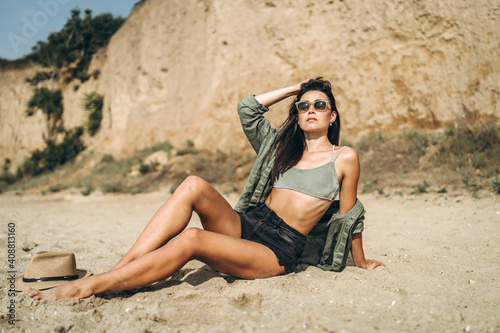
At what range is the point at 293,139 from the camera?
9.50 feet

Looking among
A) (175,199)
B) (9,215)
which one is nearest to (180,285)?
(175,199)

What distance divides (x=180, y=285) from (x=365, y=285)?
1.23 metres

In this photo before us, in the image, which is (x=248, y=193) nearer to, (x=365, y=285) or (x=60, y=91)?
(x=365, y=285)

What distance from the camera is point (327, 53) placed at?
27.9 ft

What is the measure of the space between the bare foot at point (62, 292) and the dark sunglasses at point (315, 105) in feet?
6.26

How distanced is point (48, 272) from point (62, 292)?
291 millimetres

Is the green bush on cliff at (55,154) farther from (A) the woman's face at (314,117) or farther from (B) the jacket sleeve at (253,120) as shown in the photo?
(A) the woman's face at (314,117)

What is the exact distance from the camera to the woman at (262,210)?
7.13 feet

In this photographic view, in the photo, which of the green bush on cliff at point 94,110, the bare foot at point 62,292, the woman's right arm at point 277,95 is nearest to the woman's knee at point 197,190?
the bare foot at point 62,292

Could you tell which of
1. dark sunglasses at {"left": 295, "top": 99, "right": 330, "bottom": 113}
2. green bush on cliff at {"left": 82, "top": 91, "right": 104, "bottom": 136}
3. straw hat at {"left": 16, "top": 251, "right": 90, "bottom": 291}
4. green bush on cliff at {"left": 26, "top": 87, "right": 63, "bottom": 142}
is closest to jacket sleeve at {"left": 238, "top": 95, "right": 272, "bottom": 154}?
dark sunglasses at {"left": 295, "top": 99, "right": 330, "bottom": 113}

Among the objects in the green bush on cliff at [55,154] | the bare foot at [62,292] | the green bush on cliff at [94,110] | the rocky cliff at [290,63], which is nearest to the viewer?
the bare foot at [62,292]

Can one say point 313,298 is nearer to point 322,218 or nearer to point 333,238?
point 333,238

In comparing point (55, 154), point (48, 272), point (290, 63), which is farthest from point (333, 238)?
point (55, 154)

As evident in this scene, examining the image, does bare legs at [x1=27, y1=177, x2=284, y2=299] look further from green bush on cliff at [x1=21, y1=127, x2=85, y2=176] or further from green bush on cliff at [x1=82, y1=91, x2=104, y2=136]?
green bush on cliff at [x1=21, y1=127, x2=85, y2=176]
